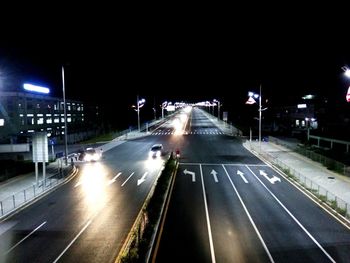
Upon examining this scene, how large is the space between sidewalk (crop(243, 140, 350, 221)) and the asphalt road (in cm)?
137

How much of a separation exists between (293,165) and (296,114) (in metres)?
84.2

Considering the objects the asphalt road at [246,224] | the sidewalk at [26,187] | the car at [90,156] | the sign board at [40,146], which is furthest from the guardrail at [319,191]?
the sign board at [40,146]

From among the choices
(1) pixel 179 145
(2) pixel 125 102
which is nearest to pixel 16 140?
(1) pixel 179 145

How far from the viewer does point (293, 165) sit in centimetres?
3978

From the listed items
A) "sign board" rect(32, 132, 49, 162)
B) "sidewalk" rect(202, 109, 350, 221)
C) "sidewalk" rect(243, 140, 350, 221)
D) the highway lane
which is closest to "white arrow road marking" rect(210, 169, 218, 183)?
the highway lane

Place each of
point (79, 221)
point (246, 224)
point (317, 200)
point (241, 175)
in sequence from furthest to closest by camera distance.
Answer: point (241, 175) → point (317, 200) → point (79, 221) → point (246, 224)

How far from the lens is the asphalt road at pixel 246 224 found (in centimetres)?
1633

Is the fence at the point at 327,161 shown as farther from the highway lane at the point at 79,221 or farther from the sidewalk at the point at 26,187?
the sidewalk at the point at 26,187

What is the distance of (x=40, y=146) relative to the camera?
30.3 meters

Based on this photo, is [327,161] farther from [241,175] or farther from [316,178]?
[241,175]

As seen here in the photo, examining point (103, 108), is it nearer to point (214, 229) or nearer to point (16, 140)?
point (16, 140)

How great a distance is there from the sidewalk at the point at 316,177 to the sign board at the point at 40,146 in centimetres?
2220

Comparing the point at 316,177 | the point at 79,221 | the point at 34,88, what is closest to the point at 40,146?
the point at 79,221

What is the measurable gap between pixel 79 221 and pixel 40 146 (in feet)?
38.2
